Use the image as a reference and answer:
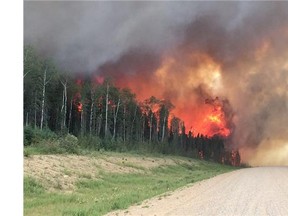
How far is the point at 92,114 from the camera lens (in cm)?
6962

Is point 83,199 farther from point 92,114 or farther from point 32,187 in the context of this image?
point 92,114

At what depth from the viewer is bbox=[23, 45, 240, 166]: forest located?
4850cm

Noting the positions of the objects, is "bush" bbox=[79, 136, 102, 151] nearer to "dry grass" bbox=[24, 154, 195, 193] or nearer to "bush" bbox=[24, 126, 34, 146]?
"dry grass" bbox=[24, 154, 195, 193]

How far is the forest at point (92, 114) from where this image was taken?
1909 inches

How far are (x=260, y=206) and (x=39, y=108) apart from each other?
45.1 meters

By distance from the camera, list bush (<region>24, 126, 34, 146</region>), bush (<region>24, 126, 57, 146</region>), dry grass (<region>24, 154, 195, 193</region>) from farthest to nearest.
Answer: bush (<region>24, 126, 57, 146</region>) → bush (<region>24, 126, 34, 146</region>) → dry grass (<region>24, 154, 195, 193</region>)

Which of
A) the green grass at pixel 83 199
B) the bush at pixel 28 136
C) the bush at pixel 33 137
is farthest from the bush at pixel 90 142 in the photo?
the green grass at pixel 83 199

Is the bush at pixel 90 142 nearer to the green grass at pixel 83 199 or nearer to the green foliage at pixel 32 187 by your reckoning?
the green grass at pixel 83 199

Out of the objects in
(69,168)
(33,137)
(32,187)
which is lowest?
(32,187)

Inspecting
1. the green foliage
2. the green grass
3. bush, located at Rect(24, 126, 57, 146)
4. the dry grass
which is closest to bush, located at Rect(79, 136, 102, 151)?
bush, located at Rect(24, 126, 57, 146)

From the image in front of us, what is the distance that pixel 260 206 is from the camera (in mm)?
17250

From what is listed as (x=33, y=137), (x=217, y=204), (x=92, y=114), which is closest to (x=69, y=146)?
(x=33, y=137)

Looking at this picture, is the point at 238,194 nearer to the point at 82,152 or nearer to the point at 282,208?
the point at 282,208
